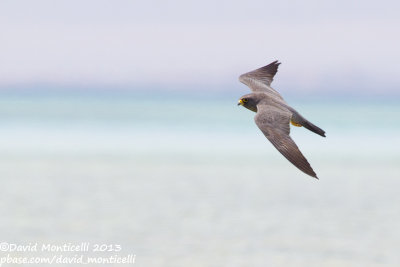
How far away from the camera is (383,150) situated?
77438 millimetres

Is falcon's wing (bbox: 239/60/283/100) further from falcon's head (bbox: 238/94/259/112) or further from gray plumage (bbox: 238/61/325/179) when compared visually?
falcon's head (bbox: 238/94/259/112)

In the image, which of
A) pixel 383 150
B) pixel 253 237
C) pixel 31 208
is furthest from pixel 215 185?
pixel 383 150

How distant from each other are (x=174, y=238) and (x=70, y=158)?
30.7m

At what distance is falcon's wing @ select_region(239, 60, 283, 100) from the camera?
17.3 metres

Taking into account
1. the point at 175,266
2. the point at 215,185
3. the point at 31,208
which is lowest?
the point at 175,266

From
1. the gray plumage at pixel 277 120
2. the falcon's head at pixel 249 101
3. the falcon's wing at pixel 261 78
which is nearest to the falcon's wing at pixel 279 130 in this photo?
the gray plumage at pixel 277 120

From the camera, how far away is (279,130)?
1433 centimetres

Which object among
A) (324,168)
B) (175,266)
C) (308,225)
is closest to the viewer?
(175,266)

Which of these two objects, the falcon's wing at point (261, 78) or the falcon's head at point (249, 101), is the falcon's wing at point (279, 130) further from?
the falcon's wing at point (261, 78)

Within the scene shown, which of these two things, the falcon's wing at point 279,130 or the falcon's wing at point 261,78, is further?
the falcon's wing at point 261,78

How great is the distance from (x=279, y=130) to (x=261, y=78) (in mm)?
3754

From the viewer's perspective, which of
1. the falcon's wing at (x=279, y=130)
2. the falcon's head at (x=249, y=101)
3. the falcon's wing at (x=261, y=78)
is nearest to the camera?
the falcon's wing at (x=279, y=130)

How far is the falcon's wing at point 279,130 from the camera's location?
13448mm

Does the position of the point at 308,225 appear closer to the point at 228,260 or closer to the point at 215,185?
the point at 228,260
